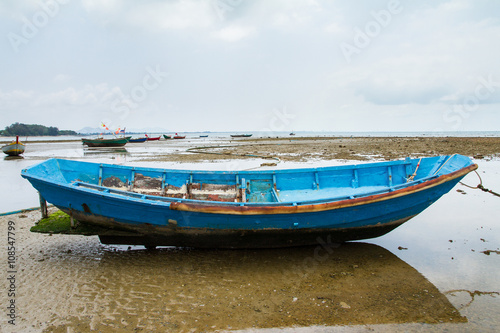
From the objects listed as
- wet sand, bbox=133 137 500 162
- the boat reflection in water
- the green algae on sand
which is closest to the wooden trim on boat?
the boat reflection in water

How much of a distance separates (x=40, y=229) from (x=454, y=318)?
6436 millimetres

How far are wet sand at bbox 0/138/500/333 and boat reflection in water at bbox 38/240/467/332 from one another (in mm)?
14

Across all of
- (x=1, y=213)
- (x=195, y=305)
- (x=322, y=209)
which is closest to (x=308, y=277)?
(x=322, y=209)

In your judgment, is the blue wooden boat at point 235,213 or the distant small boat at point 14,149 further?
the distant small boat at point 14,149

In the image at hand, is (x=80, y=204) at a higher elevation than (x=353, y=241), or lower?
higher

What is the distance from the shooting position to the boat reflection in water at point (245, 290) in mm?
3584

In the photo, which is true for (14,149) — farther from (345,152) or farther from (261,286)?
(261,286)

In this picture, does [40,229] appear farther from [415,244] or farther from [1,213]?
[415,244]

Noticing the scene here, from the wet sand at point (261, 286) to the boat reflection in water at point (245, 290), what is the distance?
1 cm

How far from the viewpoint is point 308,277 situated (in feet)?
15.2

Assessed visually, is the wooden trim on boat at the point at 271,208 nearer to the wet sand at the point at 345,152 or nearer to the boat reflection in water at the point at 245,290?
the boat reflection in water at the point at 245,290

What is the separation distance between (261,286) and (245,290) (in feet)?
0.85

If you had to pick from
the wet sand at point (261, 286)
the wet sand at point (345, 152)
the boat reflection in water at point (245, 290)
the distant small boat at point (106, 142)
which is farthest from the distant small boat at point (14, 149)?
the boat reflection in water at point (245, 290)

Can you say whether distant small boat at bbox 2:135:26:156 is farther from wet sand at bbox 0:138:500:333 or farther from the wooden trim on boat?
the wooden trim on boat
